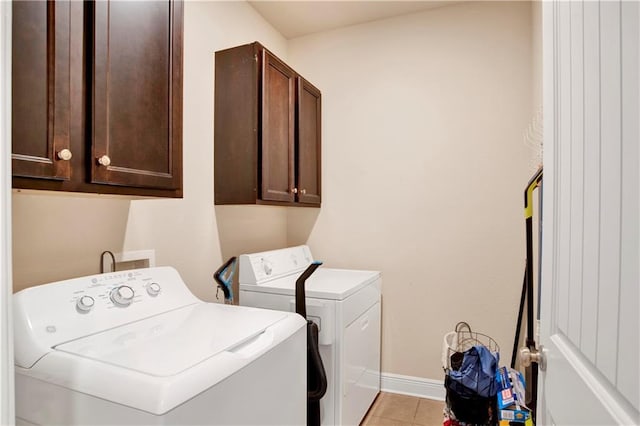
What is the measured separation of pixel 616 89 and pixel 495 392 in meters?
1.66

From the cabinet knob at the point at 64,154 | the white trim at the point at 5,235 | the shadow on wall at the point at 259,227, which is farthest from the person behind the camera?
the shadow on wall at the point at 259,227

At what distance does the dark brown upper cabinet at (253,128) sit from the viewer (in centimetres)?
197

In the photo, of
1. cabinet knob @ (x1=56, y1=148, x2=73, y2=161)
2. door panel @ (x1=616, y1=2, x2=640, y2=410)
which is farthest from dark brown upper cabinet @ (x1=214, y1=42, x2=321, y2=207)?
door panel @ (x1=616, y1=2, x2=640, y2=410)

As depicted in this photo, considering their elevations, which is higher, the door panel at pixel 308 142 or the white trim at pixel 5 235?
the door panel at pixel 308 142

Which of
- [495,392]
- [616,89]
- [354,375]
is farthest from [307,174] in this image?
[616,89]

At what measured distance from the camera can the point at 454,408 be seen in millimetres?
1796

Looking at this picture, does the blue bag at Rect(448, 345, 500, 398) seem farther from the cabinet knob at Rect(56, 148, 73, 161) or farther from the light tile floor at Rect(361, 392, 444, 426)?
the cabinet knob at Rect(56, 148, 73, 161)

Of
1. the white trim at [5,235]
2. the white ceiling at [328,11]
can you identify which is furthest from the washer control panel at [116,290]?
the white ceiling at [328,11]

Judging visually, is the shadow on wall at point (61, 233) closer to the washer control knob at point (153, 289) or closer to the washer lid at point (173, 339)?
the washer control knob at point (153, 289)

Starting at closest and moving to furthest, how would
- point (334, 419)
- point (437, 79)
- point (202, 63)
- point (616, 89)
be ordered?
point (616, 89)
point (334, 419)
point (202, 63)
point (437, 79)

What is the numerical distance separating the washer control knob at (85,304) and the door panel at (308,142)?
4.58 feet

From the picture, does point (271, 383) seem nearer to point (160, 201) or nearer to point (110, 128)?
point (110, 128)

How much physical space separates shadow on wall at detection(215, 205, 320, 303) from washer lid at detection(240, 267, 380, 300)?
0.32 metres

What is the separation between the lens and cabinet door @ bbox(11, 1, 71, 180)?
0.85 metres
